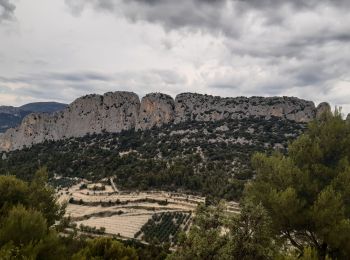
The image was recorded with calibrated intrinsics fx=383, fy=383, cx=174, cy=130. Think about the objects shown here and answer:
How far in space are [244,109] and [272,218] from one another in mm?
136241

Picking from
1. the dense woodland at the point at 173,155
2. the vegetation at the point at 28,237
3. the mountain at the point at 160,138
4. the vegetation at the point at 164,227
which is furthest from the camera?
the mountain at the point at 160,138

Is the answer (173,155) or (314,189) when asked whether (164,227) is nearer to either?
(173,155)

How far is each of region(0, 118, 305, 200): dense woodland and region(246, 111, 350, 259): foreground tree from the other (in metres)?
53.8

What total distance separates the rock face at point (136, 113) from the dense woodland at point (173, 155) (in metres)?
6.83

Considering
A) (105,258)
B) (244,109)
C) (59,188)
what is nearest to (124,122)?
(244,109)

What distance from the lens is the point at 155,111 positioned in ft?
521

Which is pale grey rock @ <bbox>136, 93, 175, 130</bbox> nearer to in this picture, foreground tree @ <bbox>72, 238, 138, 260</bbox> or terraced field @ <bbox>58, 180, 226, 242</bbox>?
terraced field @ <bbox>58, 180, 226, 242</bbox>

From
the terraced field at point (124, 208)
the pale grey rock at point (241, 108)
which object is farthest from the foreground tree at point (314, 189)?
the pale grey rock at point (241, 108)

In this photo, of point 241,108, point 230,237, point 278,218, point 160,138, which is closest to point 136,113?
point 160,138

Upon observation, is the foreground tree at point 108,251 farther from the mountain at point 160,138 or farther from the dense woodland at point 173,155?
the dense woodland at point 173,155

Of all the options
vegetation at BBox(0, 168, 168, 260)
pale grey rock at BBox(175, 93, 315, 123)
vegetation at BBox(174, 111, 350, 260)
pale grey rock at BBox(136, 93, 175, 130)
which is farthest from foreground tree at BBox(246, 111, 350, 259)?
pale grey rock at BBox(136, 93, 175, 130)

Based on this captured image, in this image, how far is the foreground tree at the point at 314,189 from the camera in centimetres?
1622

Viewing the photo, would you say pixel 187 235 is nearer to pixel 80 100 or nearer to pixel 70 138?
pixel 70 138

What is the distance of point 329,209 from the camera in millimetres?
16125
